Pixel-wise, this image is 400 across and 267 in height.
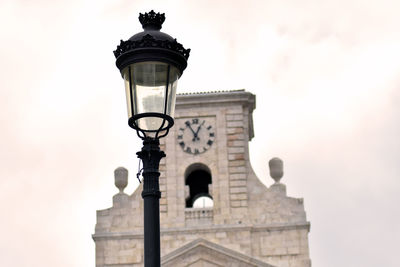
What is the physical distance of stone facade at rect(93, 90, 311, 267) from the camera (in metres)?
34.8

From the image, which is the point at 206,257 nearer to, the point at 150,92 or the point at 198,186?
the point at 198,186

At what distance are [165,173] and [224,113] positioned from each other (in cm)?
313

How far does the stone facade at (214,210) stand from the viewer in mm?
34844

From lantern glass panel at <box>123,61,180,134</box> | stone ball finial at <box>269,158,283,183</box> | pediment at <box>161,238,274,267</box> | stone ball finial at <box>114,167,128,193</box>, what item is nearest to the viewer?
lantern glass panel at <box>123,61,180,134</box>

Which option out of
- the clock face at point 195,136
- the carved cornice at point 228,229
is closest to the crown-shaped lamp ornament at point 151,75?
the carved cornice at point 228,229

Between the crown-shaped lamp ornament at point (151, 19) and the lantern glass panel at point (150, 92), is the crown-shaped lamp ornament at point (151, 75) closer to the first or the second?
the lantern glass panel at point (150, 92)

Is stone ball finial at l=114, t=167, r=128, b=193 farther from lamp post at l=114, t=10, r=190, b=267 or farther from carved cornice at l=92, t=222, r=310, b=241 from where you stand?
lamp post at l=114, t=10, r=190, b=267

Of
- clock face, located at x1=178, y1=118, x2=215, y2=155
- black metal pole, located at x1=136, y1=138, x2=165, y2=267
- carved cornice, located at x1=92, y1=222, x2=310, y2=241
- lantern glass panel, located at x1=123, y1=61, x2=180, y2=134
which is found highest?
clock face, located at x1=178, y1=118, x2=215, y2=155

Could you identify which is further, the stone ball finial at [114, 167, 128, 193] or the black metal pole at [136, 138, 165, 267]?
the stone ball finial at [114, 167, 128, 193]

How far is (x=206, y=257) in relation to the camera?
3447 centimetres

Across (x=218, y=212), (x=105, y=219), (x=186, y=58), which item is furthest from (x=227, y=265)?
(x=186, y=58)

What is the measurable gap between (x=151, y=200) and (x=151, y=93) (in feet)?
3.73

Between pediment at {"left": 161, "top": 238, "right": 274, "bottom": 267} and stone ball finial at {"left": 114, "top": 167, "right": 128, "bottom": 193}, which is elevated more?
stone ball finial at {"left": 114, "top": 167, "right": 128, "bottom": 193}

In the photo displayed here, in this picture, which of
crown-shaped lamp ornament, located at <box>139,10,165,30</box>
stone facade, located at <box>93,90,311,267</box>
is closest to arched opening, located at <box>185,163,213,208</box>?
stone facade, located at <box>93,90,311,267</box>
